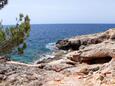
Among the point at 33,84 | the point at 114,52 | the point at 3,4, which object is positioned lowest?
the point at 33,84

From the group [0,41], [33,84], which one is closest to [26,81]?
[33,84]

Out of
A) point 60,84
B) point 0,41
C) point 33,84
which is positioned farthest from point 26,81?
point 0,41

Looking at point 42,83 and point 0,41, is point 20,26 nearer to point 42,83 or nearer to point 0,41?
point 0,41

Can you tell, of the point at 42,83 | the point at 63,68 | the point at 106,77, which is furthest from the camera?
the point at 63,68

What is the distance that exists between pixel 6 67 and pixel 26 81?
3157 millimetres

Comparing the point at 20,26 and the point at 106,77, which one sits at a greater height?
the point at 20,26

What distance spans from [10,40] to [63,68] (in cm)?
430

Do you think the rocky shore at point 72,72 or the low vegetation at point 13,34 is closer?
the rocky shore at point 72,72

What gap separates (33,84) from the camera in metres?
16.9

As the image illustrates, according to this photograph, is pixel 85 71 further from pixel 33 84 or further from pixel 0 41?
pixel 0 41

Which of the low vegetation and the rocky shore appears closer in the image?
the rocky shore

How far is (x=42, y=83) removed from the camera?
17031 millimetres

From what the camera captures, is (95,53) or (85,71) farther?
(95,53)

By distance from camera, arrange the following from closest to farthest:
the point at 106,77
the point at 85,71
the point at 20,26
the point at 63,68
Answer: the point at 106,77 < the point at 85,71 < the point at 63,68 < the point at 20,26
